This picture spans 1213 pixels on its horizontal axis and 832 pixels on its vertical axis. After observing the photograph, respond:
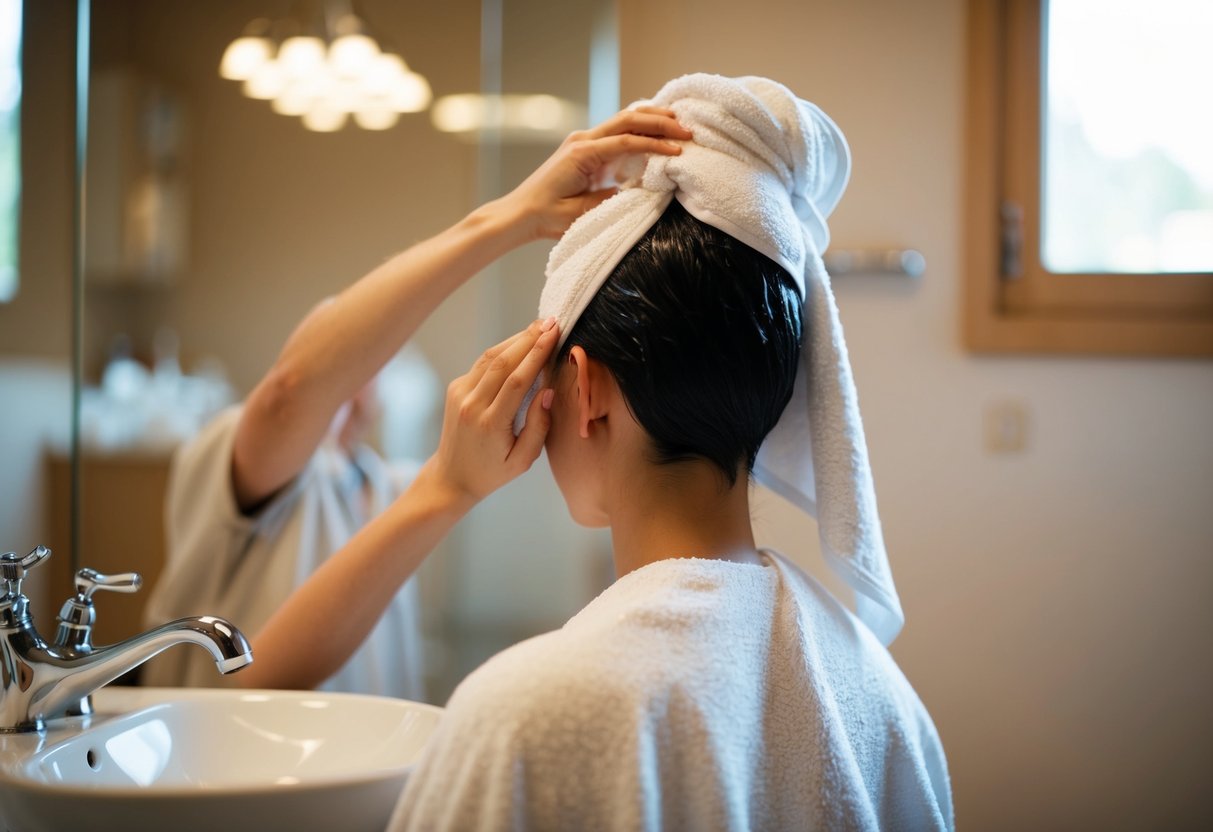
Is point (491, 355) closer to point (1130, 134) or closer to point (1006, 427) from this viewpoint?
point (1006, 427)

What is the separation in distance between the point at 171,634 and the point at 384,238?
2.43 feet

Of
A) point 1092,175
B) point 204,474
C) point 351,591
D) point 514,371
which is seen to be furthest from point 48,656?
point 1092,175

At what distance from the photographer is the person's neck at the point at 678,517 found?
0.85 metres

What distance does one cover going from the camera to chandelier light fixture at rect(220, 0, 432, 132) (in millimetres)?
1430

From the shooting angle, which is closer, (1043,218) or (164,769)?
(164,769)

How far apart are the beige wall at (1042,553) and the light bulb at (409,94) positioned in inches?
32.4

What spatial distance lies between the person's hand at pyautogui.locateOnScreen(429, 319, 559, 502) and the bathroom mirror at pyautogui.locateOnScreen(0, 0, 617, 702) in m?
0.51

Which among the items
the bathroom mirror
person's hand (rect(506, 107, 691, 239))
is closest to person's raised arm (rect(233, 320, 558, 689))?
person's hand (rect(506, 107, 691, 239))

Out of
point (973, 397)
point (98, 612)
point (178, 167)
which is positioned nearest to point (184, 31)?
point (178, 167)

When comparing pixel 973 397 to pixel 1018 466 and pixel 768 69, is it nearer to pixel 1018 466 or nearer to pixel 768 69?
pixel 1018 466

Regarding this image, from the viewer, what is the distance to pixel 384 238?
1465 mm

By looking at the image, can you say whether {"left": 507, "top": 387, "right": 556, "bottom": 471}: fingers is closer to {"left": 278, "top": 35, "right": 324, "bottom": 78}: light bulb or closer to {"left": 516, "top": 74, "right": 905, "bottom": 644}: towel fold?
{"left": 516, "top": 74, "right": 905, "bottom": 644}: towel fold

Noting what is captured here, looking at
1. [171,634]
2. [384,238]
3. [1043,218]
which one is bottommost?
[171,634]

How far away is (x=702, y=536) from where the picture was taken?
85 centimetres
